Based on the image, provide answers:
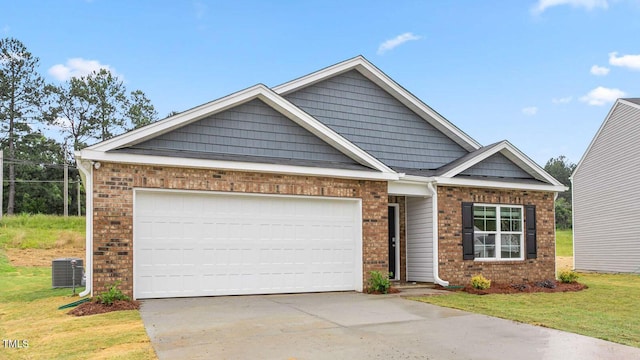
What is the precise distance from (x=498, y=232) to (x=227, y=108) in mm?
8388

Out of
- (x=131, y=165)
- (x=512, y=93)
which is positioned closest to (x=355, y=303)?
(x=131, y=165)

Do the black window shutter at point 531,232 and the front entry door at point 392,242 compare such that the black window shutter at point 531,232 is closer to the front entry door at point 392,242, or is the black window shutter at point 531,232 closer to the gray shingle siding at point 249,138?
the front entry door at point 392,242

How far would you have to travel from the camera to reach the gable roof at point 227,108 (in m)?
10.5

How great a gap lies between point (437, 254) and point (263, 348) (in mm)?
8496

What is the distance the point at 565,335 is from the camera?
762 centimetres

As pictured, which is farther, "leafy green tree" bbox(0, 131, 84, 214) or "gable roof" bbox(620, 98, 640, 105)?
"leafy green tree" bbox(0, 131, 84, 214)

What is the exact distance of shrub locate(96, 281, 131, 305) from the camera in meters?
9.91

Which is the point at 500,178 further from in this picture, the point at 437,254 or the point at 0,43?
the point at 0,43

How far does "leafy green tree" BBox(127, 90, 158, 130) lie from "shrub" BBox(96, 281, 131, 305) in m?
36.4

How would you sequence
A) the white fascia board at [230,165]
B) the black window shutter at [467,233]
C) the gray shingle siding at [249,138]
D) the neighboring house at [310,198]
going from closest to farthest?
the white fascia board at [230,165]
the neighboring house at [310,198]
the gray shingle siding at [249,138]
the black window shutter at [467,233]

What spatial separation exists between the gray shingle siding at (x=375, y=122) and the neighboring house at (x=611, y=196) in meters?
9.21

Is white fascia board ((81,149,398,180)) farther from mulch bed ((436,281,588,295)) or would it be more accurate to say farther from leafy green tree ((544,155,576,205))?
leafy green tree ((544,155,576,205))

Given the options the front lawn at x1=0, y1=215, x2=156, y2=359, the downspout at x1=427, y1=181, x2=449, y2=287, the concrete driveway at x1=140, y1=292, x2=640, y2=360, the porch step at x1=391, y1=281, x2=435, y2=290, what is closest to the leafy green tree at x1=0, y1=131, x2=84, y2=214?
the front lawn at x1=0, y1=215, x2=156, y2=359

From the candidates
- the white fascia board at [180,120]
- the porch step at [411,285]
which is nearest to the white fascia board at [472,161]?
the porch step at [411,285]
